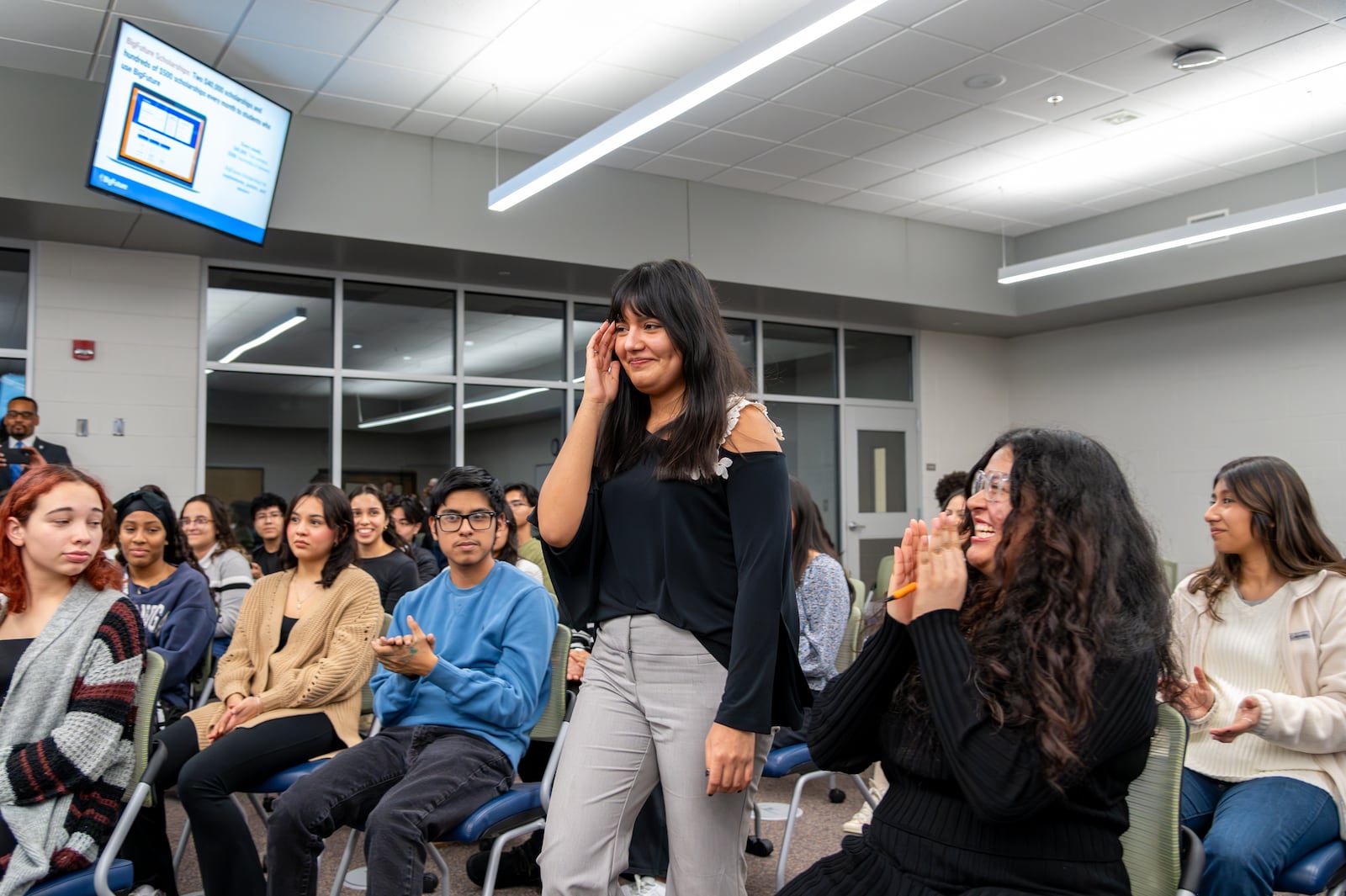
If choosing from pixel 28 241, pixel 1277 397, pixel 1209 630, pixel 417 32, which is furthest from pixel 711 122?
pixel 1277 397

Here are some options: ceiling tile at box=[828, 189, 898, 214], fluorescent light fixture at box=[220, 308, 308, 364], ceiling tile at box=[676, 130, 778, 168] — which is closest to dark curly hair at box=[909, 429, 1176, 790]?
ceiling tile at box=[676, 130, 778, 168]

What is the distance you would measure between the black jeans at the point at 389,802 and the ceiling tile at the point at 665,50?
12.3 feet

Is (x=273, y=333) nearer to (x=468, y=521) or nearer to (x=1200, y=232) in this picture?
(x=468, y=521)

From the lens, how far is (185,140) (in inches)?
192

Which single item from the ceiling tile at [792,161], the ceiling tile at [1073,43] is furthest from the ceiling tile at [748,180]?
the ceiling tile at [1073,43]

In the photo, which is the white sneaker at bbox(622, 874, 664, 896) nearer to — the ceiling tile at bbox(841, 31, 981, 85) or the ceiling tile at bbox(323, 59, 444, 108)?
the ceiling tile at bbox(841, 31, 981, 85)

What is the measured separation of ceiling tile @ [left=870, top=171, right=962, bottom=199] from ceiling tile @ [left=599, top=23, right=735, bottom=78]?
2.40 metres

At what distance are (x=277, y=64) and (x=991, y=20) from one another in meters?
3.63

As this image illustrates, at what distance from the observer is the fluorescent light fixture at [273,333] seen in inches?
257

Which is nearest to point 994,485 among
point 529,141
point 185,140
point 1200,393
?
point 185,140

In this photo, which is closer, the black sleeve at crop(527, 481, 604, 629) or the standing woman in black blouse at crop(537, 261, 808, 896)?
the standing woman in black blouse at crop(537, 261, 808, 896)

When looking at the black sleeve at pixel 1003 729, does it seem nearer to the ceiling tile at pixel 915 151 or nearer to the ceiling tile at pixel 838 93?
the ceiling tile at pixel 838 93

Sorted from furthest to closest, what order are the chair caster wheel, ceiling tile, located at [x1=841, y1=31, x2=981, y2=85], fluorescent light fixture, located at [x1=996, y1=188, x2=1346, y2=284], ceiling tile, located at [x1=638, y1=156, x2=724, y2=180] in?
ceiling tile, located at [x1=638, y1=156, x2=724, y2=180] < fluorescent light fixture, located at [x1=996, y1=188, x2=1346, y2=284] < ceiling tile, located at [x1=841, y1=31, x2=981, y2=85] < the chair caster wheel

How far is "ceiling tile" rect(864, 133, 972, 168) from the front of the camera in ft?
21.5
